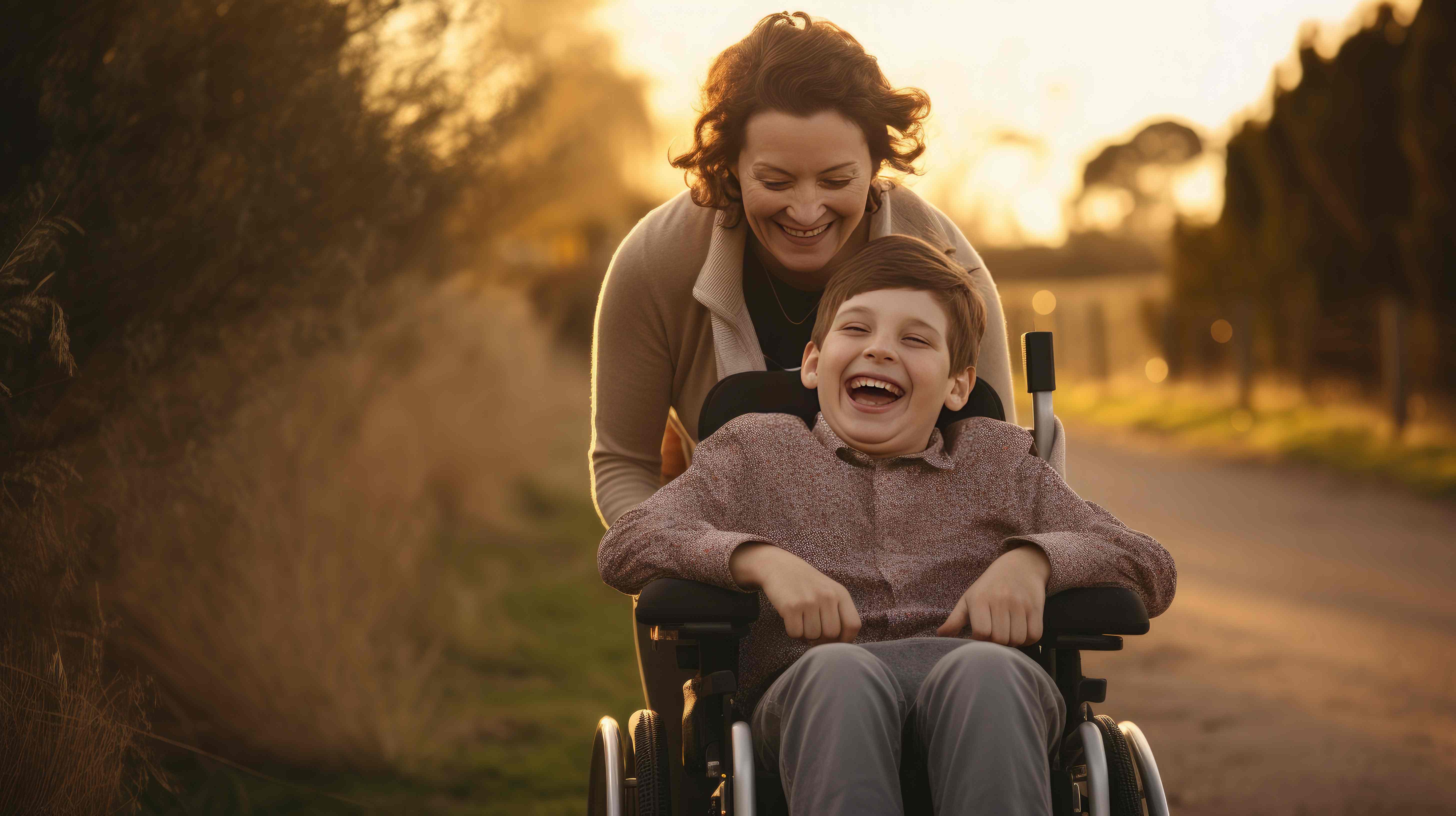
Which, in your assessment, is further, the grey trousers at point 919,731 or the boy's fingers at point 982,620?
the boy's fingers at point 982,620

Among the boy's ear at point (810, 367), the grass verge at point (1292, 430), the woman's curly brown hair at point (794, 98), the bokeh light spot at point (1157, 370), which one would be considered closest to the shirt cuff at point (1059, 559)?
the boy's ear at point (810, 367)

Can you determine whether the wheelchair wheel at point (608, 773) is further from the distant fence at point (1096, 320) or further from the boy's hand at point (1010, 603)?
the distant fence at point (1096, 320)

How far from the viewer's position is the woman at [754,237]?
2613 millimetres

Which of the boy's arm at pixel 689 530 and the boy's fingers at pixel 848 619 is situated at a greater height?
the boy's arm at pixel 689 530

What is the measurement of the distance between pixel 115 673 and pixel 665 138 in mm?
12194

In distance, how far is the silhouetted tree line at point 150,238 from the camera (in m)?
2.38

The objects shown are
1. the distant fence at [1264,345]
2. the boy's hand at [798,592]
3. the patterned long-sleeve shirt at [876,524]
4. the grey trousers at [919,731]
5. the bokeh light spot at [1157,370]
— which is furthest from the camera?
the bokeh light spot at [1157,370]

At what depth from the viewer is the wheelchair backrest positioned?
2584 millimetres

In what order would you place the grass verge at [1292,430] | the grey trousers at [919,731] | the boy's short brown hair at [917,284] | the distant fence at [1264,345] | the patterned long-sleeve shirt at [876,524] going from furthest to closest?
the distant fence at [1264,345], the grass verge at [1292,430], the boy's short brown hair at [917,284], the patterned long-sleeve shirt at [876,524], the grey trousers at [919,731]

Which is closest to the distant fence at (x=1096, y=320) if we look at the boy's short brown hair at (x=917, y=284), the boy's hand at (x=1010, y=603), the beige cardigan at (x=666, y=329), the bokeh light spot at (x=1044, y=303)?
the bokeh light spot at (x=1044, y=303)

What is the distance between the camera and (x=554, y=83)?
7.25 m

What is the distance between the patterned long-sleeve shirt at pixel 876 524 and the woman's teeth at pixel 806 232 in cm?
39

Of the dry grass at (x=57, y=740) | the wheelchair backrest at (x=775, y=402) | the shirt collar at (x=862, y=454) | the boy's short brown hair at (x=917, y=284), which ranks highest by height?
the boy's short brown hair at (x=917, y=284)

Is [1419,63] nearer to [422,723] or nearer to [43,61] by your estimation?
[422,723]
